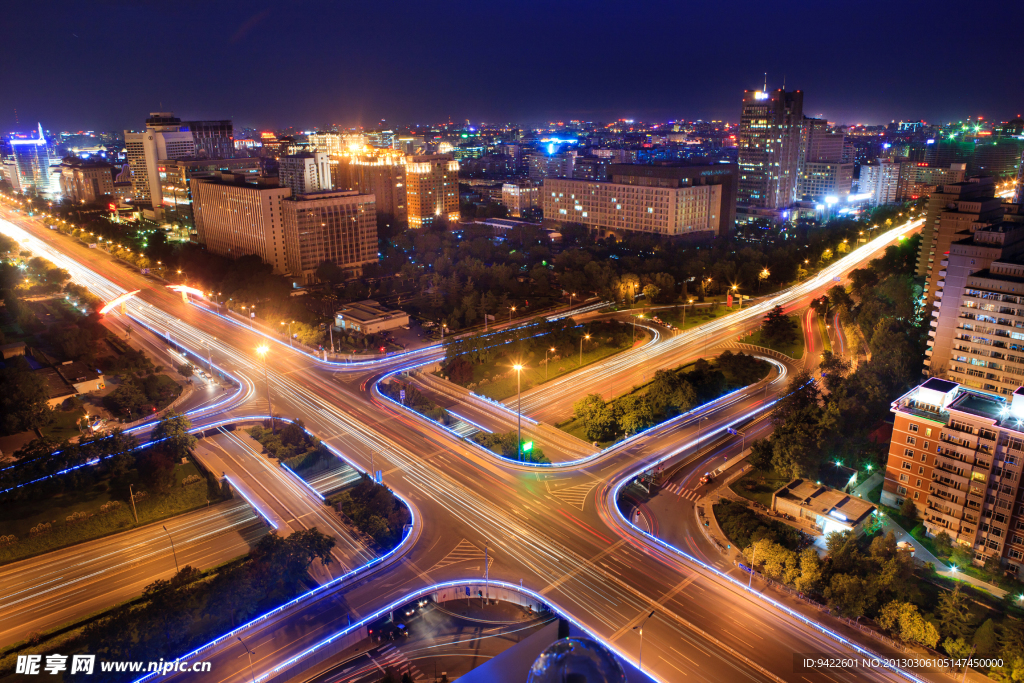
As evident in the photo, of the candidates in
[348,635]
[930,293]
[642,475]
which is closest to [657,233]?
[930,293]

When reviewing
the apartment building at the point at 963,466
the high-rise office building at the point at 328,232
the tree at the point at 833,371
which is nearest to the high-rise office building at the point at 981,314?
the tree at the point at 833,371

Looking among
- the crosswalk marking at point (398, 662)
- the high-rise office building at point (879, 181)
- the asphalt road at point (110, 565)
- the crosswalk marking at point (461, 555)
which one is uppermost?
the high-rise office building at point (879, 181)

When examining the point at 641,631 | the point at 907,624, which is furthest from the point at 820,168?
the point at 641,631

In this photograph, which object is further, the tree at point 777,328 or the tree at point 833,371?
the tree at point 777,328

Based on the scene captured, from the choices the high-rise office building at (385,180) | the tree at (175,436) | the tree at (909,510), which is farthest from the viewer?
the high-rise office building at (385,180)

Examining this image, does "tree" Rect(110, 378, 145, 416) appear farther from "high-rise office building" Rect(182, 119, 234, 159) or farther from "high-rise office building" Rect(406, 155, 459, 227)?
"high-rise office building" Rect(182, 119, 234, 159)

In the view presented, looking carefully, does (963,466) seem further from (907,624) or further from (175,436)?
(175,436)

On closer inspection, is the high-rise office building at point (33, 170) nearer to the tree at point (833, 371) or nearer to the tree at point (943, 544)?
the tree at point (833, 371)

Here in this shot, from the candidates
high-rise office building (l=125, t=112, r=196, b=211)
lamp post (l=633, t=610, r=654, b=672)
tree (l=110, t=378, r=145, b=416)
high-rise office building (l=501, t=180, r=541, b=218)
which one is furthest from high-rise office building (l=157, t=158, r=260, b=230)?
lamp post (l=633, t=610, r=654, b=672)
